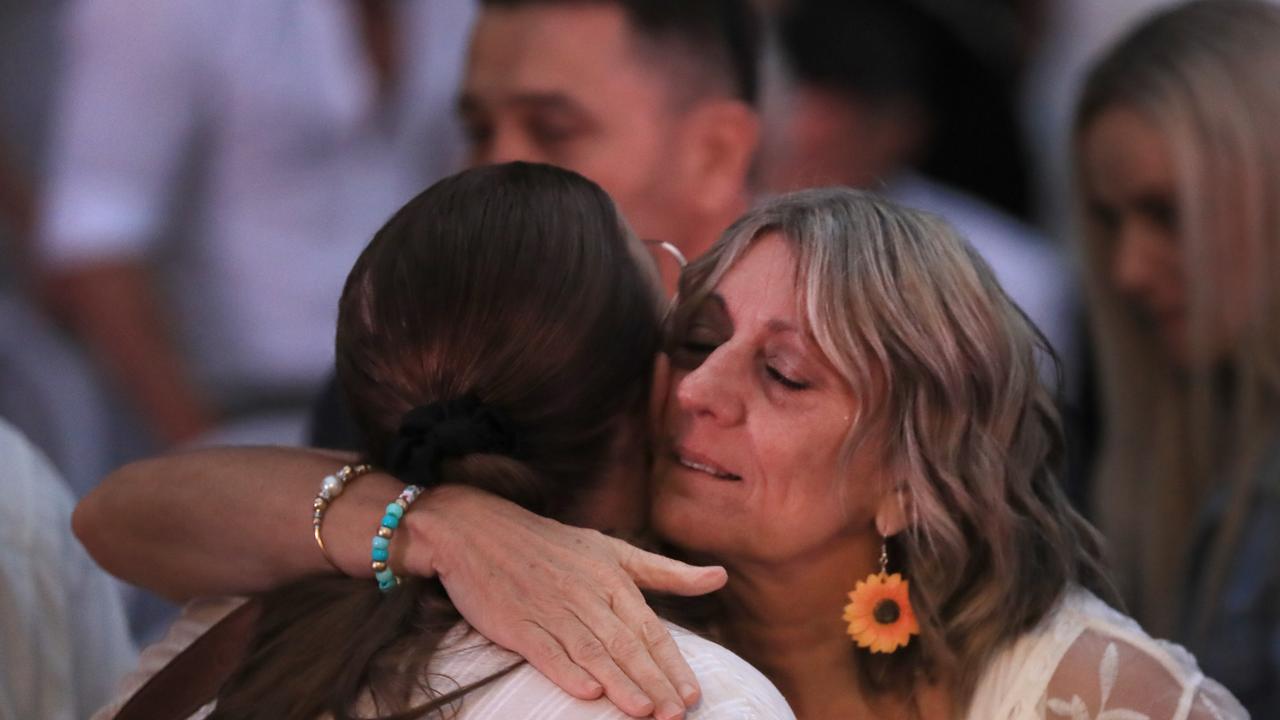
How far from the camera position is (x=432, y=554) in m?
1.48

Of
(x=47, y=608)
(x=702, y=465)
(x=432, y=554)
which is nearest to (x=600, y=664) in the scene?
(x=432, y=554)

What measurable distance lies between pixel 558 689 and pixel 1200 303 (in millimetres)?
1667

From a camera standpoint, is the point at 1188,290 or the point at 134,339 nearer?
the point at 1188,290

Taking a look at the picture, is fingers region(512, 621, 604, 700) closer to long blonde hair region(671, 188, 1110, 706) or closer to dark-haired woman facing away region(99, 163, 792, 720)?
dark-haired woman facing away region(99, 163, 792, 720)

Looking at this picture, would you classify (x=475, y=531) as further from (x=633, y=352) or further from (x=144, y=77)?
(x=144, y=77)

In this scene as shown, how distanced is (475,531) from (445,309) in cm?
22

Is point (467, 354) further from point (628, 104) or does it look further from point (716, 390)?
point (628, 104)

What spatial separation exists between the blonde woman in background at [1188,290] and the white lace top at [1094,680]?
802 mm

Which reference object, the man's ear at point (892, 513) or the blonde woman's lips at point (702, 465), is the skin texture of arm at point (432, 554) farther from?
the man's ear at point (892, 513)

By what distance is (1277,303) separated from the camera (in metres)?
2.55

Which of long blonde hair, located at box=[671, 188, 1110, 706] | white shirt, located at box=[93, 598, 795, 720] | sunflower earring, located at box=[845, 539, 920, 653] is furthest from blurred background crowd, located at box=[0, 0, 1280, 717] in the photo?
white shirt, located at box=[93, 598, 795, 720]

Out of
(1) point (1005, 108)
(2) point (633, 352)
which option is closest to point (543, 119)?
(2) point (633, 352)

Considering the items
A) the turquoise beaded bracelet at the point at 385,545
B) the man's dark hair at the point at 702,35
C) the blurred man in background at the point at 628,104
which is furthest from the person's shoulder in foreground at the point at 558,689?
the man's dark hair at the point at 702,35

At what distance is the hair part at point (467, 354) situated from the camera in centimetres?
143
